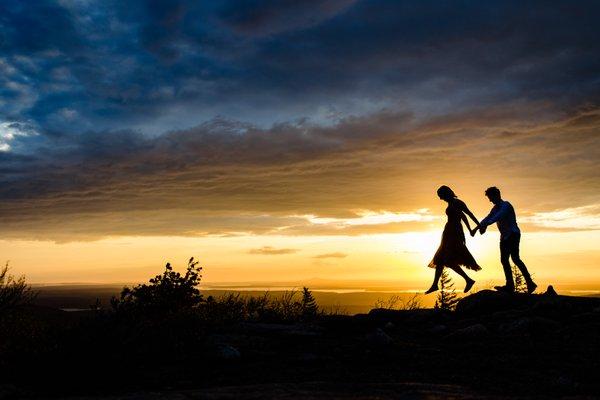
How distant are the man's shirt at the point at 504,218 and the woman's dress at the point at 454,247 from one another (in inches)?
33.5

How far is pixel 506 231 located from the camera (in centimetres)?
1355

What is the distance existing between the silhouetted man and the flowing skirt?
764 mm

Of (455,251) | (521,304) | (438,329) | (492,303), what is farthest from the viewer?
(455,251)

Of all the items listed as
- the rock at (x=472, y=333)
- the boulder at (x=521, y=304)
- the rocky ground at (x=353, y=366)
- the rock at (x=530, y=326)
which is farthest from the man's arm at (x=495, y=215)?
the rock at (x=472, y=333)

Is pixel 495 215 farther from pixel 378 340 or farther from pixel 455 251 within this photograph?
pixel 378 340

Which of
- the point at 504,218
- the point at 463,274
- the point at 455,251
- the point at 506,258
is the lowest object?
the point at 463,274

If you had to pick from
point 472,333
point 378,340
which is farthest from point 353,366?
point 472,333

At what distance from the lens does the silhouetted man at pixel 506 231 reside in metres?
13.5

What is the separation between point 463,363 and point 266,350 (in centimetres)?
280

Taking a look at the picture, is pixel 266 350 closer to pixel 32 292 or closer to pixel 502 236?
pixel 32 292

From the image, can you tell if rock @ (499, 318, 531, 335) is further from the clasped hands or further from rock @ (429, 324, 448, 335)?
the clasped hands

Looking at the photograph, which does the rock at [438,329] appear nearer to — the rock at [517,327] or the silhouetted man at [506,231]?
the rock at [517,327]

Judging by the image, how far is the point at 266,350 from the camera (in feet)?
26.9

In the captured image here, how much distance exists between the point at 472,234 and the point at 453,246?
0.60m
